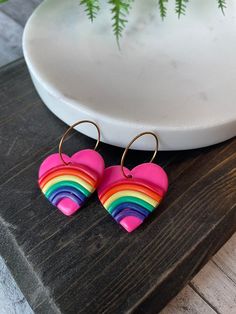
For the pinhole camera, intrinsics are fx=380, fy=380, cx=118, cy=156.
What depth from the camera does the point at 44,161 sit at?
67 cm

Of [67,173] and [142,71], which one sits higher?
[142,71]

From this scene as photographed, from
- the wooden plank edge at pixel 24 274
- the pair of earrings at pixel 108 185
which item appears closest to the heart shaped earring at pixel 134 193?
the pair of earrings at pixel 108 185

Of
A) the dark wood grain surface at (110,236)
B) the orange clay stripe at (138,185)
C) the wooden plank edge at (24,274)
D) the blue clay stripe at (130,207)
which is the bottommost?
the wooden plank edge at (24,274)

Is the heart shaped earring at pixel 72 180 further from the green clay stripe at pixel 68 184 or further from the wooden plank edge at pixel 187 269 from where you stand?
the wooden plank edge at pixel 187 269

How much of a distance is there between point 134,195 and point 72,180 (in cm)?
10

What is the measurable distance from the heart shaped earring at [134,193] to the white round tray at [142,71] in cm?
5

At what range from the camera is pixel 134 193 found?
0.61m

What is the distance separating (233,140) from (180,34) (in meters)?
0.24

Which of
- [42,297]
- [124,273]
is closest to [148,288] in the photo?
[124,273]

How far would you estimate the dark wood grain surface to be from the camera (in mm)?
560

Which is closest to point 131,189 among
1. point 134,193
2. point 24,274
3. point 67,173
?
point 134,193

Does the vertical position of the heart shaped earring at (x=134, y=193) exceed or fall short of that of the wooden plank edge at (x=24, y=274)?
it exceeds it

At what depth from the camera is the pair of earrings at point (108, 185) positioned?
1.99 feet

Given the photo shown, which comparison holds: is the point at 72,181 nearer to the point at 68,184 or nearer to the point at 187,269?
the point at 68,184
